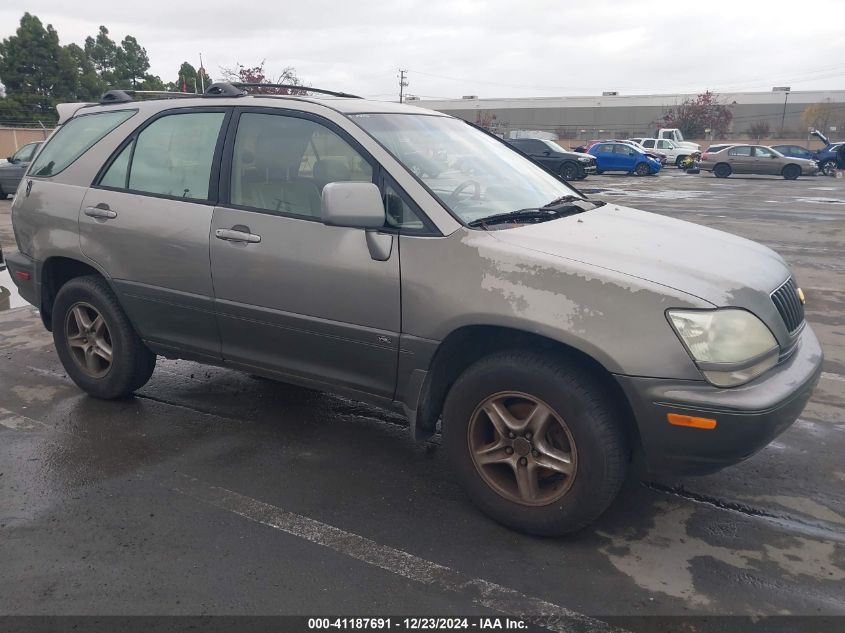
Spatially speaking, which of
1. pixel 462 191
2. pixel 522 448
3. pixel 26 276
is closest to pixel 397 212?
pixel 462 191

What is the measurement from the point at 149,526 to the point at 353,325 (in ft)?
4.27

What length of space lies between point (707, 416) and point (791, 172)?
3212 cm

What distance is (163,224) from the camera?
393cm

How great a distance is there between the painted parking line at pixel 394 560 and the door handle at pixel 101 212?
1.66m

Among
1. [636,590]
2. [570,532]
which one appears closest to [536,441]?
[570,532]

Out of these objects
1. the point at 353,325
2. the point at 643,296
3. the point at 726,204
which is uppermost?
the point at 643,296

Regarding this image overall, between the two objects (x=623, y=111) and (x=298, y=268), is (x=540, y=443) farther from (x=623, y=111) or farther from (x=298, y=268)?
(x=623, y=111)

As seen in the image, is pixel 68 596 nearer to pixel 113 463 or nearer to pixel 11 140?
pixel 113 463

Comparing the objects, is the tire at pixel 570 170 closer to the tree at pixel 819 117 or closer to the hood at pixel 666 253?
the hood at pixel 666 253

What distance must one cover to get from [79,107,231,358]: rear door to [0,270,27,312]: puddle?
3.64 metres

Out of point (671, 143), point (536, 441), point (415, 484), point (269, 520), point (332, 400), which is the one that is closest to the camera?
point (536, 441)

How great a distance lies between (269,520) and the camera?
318 cm

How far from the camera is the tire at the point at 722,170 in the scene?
31.6 metres

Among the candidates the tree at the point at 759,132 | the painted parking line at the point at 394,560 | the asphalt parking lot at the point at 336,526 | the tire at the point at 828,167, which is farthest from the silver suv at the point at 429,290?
the tree at the point at 759,132
